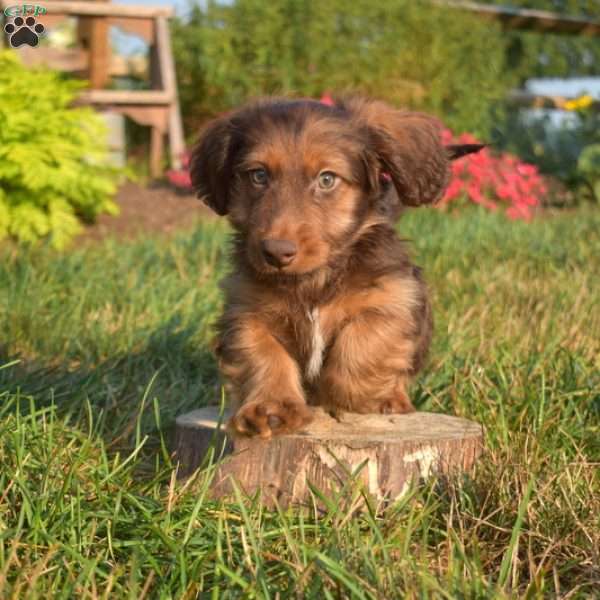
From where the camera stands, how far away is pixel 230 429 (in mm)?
3016

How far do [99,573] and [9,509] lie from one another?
1.65ft

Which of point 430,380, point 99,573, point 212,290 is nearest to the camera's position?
A: point 99,573

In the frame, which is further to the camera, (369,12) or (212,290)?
(369,12)

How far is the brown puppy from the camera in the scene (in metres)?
2.97

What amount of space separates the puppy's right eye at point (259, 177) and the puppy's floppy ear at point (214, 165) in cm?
25

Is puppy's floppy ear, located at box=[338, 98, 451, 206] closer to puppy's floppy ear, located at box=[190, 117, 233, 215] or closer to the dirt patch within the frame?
puppy's floppy ear, located at box=[190, 117, 233, 215]

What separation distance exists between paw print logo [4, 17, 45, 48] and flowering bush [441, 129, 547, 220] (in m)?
4.58

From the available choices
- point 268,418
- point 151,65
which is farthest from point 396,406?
point 151,65

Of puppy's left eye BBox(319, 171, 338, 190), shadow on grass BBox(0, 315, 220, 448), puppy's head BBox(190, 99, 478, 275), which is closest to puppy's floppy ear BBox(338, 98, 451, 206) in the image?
puppy's head BBox(190, 99, 478, 275)

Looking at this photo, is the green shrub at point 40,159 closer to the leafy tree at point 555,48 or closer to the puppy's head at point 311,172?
the puppy's head at point 311,172

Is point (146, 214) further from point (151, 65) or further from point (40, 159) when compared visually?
point (151, 65)

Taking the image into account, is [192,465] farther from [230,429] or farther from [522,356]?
[522,356]

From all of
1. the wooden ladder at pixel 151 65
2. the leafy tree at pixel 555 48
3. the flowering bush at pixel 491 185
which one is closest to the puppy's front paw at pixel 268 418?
the flowering bush at pixel 491 185

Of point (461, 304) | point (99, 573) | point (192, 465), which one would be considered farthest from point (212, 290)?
point (99, 573)
